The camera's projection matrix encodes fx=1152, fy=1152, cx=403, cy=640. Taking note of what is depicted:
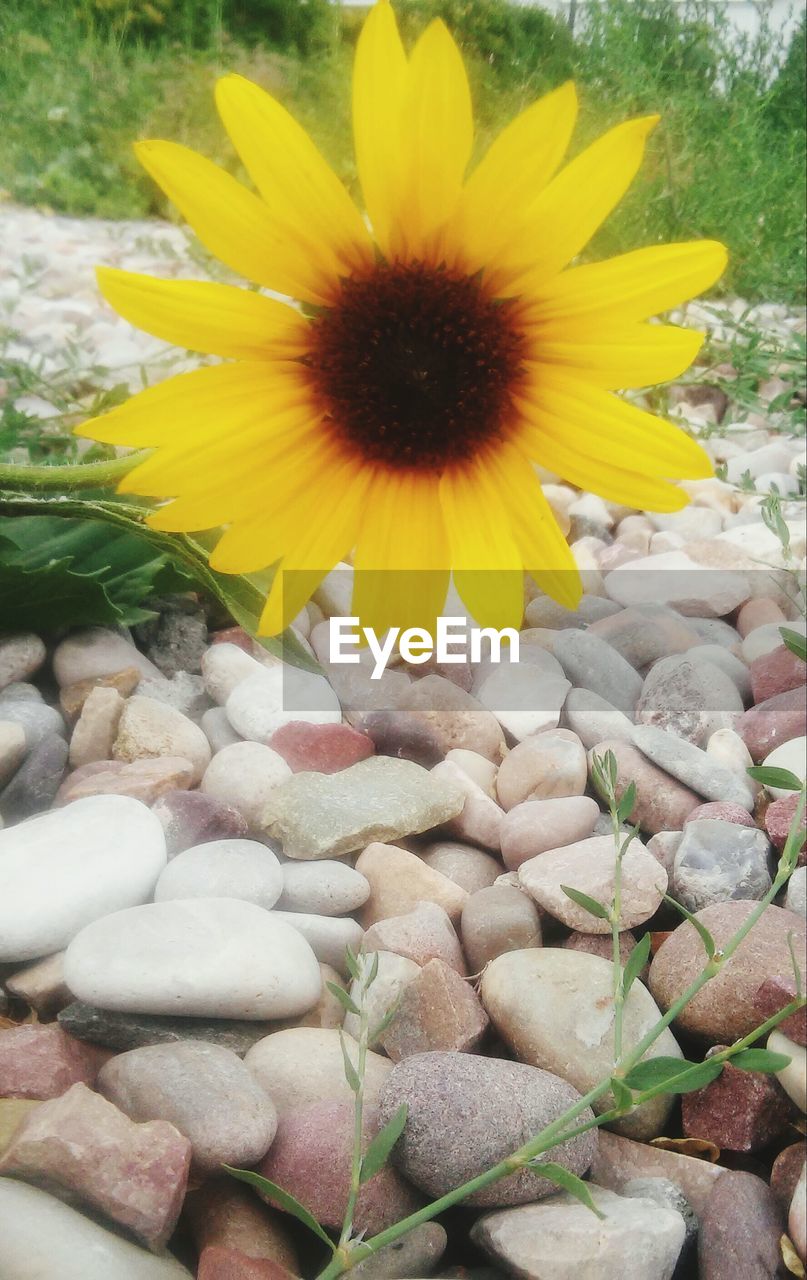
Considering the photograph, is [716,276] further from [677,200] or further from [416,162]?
[677,200]

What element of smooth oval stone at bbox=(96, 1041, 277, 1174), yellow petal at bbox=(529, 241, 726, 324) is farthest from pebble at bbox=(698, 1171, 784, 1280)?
yellow petal at bbox=(529, 241, 726, 324)

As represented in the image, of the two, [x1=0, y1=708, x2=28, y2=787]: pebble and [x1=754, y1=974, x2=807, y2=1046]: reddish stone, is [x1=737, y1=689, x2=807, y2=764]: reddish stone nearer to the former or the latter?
[x1=754, y1=974, x2=807, y2=1046]: reddish stone

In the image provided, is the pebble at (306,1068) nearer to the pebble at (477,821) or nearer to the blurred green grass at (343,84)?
the pebble at (477,821)

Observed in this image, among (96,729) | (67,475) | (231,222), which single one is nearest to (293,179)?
(231,222)

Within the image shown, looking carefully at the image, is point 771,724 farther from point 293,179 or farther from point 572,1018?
point 293,179

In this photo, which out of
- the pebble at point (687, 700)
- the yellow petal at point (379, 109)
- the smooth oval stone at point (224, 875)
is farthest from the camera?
the pebble at point (687, 700)
